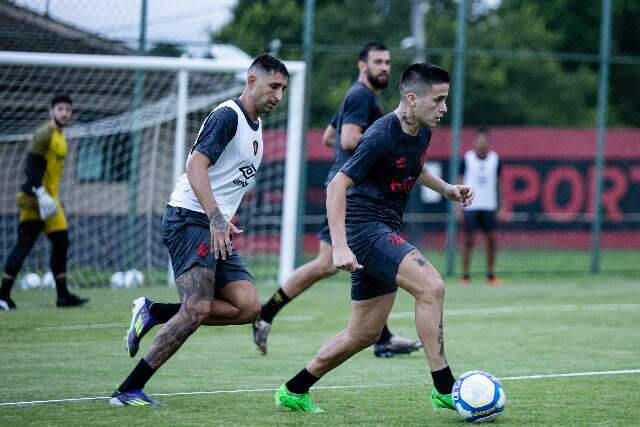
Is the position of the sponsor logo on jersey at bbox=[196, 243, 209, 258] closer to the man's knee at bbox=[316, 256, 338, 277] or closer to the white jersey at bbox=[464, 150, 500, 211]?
the man's knee at bbox=[316, 256, 338, 277]

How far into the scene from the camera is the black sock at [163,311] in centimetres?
696

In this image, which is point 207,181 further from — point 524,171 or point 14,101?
point 524,171

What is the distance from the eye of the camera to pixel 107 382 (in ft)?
Answer: 24.4

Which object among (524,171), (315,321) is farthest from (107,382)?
(524,171)

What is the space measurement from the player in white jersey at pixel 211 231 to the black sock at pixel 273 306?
6.93 ft

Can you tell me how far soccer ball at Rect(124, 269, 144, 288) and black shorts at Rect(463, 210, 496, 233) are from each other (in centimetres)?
525

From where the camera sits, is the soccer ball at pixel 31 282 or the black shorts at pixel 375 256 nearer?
the black shorts at pixel 375 256

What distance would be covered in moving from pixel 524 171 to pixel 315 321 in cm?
1465

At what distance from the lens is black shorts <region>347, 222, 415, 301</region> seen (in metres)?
6.23

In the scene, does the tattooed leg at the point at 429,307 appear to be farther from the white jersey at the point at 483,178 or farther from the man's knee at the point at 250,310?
the white jersey at the point at 483,178

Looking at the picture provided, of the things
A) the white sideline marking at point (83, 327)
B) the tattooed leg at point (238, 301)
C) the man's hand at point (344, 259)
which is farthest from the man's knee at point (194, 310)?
→ the white sideline marking at point (83, 327)

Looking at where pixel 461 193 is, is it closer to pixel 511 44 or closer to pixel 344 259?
pixel 344 259

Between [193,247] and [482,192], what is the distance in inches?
409

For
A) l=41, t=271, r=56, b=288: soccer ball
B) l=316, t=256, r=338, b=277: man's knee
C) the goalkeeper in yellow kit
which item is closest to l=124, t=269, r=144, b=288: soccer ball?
l=41, t=271, r=56, b=288: soccer ball
